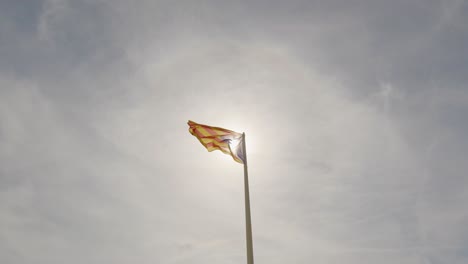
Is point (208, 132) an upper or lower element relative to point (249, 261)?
upper

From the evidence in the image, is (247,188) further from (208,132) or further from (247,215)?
(208,132)

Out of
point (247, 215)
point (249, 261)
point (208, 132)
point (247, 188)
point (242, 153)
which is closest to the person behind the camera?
point (249, 261)

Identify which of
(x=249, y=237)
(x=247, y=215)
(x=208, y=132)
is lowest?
(x=249, y=237)

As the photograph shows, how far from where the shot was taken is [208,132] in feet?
78.8

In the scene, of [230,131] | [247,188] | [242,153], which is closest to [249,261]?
[247,188]

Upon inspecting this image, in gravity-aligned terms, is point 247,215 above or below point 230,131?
below

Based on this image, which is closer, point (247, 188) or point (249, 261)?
point (249, 261)

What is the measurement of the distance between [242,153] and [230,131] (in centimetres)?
270

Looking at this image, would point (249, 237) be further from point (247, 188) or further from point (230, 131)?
point (230, 131)

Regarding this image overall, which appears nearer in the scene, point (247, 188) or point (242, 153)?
point (247, 188)

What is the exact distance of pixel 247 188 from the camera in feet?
62.9

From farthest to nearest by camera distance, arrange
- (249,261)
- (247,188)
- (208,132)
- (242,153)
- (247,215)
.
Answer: (208,132) < (242,153) < (247,188) < (247,215) < (249,261)

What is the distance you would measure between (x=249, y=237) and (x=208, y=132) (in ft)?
30.9

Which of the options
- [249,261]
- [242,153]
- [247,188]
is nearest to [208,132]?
[242,153]
